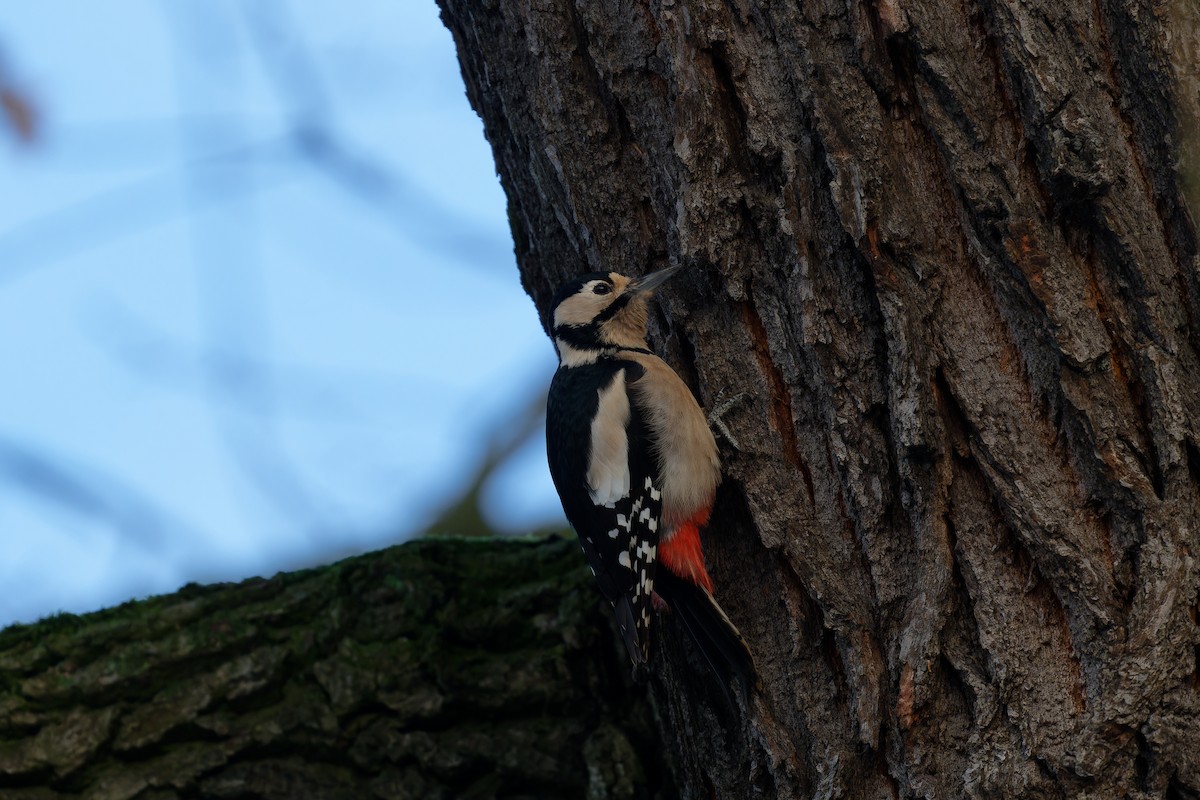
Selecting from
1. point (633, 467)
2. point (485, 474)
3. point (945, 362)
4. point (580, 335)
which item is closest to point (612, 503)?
point (633, 467)

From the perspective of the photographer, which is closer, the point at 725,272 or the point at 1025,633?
the point at 1025,633

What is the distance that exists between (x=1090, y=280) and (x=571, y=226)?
118cm

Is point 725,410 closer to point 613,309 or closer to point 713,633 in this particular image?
point 713,633

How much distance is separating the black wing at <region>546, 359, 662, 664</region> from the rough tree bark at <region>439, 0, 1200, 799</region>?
368 mm

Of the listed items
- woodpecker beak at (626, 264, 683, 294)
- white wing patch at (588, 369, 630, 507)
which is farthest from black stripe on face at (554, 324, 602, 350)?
woodpecker beak at (626, 264, 683, 294)

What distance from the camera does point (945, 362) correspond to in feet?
6.89

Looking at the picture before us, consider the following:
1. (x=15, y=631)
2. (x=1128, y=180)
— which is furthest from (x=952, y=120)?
(x=15, y=631)

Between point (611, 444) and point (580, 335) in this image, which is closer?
point (611, 444)

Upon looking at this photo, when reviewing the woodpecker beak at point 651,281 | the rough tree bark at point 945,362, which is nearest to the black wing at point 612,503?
the rough tree bark at point 945,362

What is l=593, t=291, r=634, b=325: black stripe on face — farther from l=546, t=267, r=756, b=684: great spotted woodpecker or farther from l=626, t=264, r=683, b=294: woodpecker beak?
l=626, t=264, r=683, b=294: woodpecker beak

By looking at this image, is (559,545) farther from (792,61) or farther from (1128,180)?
(1128,180)

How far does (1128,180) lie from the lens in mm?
1983

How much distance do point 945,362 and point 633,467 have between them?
1.27m

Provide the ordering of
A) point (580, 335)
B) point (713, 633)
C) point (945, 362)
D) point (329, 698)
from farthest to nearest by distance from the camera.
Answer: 1. point (580, 335)
2. point (329, 698)
3. point (713, 633)
4. point (945, 362)
